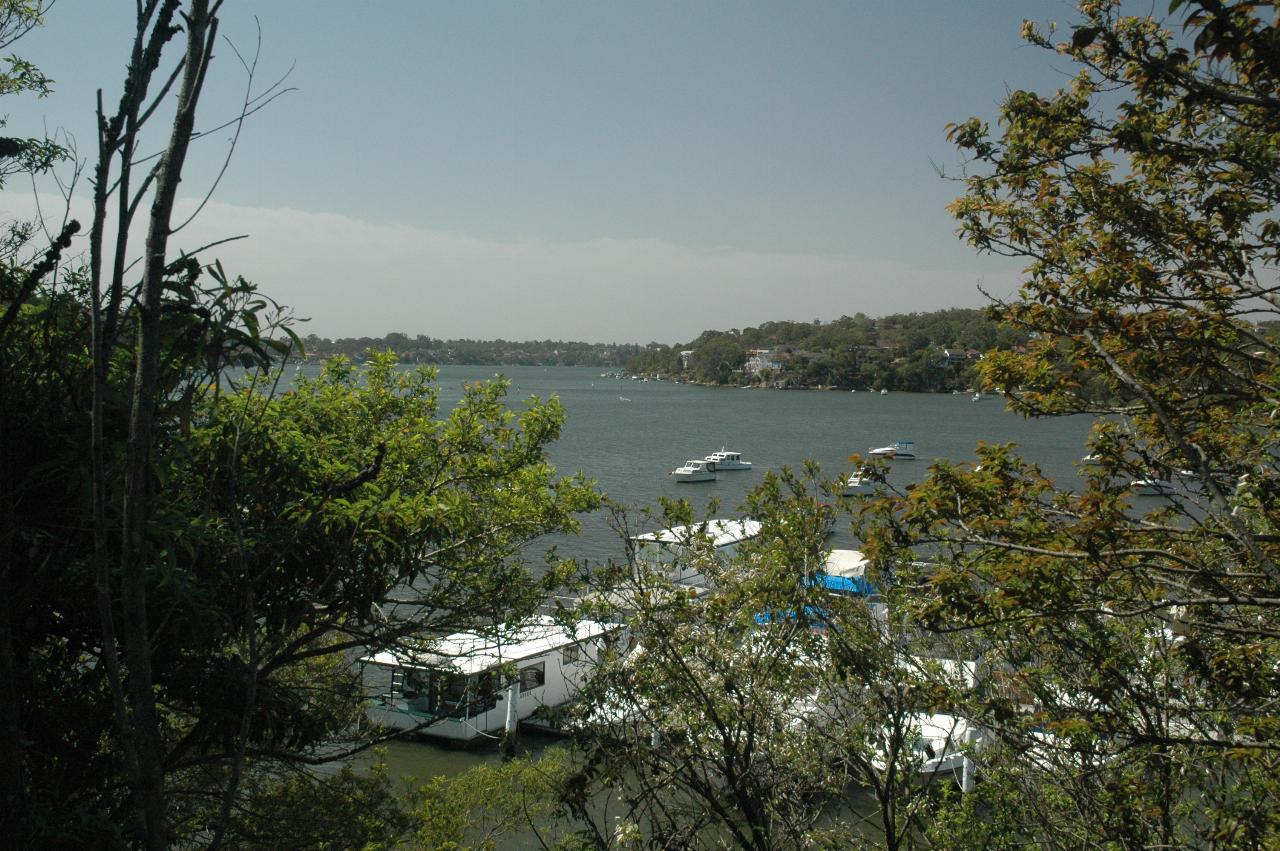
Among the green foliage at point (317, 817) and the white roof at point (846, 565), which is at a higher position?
the green foliage at point (317, 817)

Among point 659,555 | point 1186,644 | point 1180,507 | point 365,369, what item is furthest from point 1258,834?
point 365,369

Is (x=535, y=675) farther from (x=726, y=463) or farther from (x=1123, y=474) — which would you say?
(x=726, y=463)

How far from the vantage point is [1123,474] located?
6332 mm

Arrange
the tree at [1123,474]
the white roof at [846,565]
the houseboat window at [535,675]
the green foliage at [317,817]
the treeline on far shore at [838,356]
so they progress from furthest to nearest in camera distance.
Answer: the treeline on far shore at [838,356], the white roof at [846,565], the houseboat window at [535,675], the green foliage at [317,817], the tree at [1123,474]

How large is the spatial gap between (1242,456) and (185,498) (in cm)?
637

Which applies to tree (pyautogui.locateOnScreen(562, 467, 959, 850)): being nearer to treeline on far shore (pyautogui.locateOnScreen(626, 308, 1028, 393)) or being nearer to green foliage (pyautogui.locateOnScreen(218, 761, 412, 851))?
green foliage (pyautogui.locateOnScreen(218, 761, 412, 851))

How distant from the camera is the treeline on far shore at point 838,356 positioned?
10944 cm

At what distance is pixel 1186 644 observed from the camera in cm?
508

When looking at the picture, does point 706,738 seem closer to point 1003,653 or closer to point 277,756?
point 1003,653

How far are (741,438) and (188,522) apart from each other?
69545 mm

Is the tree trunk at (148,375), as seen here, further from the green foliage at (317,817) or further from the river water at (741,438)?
the river water at (741,438)

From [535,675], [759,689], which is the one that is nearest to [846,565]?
[535,675]

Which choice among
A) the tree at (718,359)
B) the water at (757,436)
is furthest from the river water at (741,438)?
the tree at (718,359)

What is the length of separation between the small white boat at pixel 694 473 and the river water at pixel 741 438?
59 centimetres
